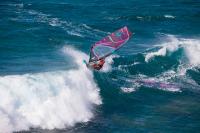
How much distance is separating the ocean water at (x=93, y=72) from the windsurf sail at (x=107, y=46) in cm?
195

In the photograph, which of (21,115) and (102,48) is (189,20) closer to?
(102,48)

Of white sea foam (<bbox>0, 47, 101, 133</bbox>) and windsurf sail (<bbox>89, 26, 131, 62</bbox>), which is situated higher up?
windsurf sail (<bbox>89, 26, 131, 62</bbox>)

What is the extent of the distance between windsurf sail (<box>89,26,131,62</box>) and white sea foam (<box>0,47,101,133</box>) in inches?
101

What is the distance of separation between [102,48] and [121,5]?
1186 inches

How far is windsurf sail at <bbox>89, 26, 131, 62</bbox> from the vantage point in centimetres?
4269

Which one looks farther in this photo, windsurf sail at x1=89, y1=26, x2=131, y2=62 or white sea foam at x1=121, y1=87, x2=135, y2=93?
windsurf sail at x1=89, y1=26, x2=131, y2=62

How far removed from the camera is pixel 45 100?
36.4 metres

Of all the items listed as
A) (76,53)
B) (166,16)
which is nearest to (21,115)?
(76,53)

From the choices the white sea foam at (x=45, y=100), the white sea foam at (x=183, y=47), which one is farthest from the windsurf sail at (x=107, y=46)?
the white sea foam at (x=183, y=47)

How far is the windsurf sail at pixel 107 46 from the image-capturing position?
140 feet

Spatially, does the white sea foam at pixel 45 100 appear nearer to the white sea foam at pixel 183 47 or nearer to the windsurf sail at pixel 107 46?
the windsurf sail at pixel 107 46

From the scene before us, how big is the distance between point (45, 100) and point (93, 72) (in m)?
8.53

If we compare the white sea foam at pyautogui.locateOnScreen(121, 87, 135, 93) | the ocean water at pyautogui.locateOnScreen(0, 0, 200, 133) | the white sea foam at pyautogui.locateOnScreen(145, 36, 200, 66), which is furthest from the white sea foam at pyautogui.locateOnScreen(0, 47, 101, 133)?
the white sea foam at pyautogui.locateOnScreen(145, 36, 200, 66)

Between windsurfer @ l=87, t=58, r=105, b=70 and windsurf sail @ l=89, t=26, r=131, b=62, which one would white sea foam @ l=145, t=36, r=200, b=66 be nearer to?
windsurf sail @ l=89, t=26, r=131, b=62
